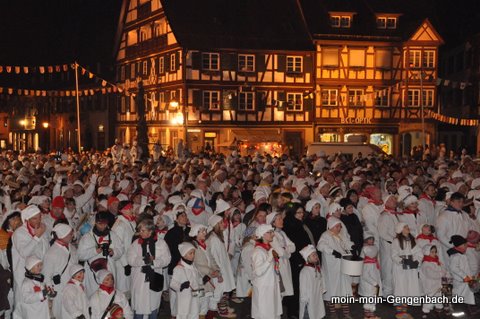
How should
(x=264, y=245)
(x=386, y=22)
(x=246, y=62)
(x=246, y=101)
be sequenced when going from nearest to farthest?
1. (x=264, y=245)
2. (x=246, y=62)
3. (x=246, y=101)
4. (x=386, y=22)

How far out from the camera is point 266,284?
29.6 feet

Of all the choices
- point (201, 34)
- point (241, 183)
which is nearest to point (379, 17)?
point (201, 34)

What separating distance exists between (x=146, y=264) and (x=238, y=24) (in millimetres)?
38036

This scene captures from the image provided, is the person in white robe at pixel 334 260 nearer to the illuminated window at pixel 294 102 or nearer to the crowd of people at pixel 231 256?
the crowd of people at pixel 231 256

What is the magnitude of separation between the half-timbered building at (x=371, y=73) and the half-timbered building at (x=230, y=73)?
1179 mm

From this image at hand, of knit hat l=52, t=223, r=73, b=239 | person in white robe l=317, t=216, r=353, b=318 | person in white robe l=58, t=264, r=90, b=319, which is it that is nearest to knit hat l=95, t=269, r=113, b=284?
person in white robe l=58, t=264, r=90, b=319

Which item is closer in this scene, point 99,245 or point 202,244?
point 99,245

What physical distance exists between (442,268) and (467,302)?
2.15 ft

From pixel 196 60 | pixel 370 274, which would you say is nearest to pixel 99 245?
pixel 370 274

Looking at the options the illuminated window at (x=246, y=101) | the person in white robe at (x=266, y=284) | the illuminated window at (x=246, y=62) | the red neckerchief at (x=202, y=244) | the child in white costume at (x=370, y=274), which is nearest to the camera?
the person in white robe at (x=266, y=284)

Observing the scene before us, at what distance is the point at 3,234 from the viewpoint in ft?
36.1

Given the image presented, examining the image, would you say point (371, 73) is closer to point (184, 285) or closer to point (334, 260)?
point (334, 260)

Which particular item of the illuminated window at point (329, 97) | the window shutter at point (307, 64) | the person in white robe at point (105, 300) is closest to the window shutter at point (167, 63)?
the window shutter at point (307, 64)

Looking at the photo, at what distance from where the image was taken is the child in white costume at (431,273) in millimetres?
9906
